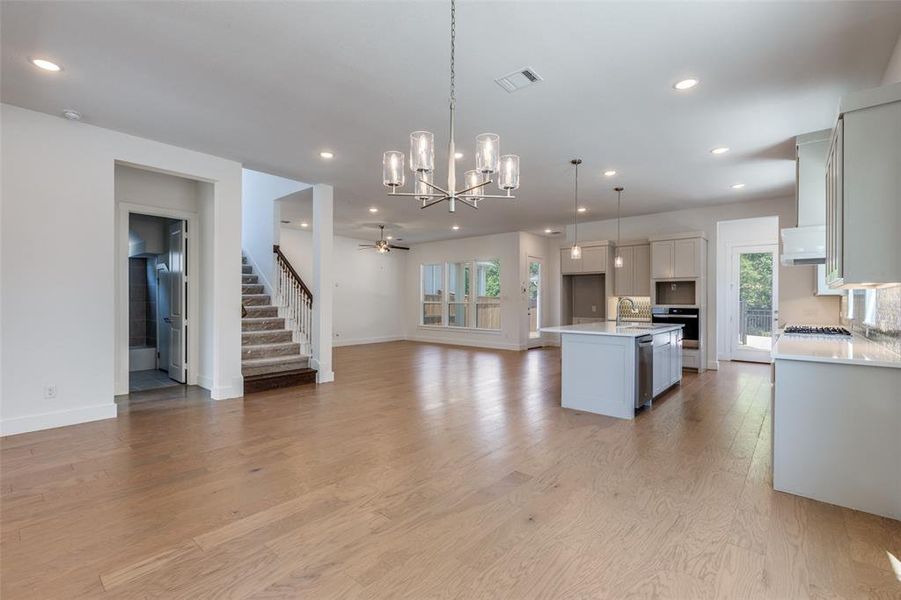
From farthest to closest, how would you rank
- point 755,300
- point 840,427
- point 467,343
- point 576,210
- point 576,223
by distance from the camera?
1. point 467,343
2. point 576,223
3. point 755,300
4. point 576,210
5. point 840,427

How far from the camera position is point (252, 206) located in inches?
309

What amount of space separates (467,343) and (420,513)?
27.8 ft

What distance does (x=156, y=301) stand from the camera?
703cm

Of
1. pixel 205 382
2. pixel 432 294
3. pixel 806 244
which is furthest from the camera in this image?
pixel 432 294

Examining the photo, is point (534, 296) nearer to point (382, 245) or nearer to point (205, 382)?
point (382, 245)

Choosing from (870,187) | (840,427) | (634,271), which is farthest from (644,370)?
(634,271)

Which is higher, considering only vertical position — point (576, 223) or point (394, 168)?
point (576, 223)

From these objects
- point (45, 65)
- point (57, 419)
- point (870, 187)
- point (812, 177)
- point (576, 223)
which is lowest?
point (57, 419)

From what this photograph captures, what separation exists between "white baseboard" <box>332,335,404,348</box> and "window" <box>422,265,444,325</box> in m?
0.97

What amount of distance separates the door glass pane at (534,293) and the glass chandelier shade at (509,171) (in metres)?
7.60

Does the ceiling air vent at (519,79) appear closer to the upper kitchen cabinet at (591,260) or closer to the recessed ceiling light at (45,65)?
the recessed ceiling light at (45,65)

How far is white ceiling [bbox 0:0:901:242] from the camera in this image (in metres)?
2.42

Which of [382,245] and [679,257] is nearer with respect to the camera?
[679,257]

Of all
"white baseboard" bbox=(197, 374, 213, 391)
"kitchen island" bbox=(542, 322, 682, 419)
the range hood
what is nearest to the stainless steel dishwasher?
"kitchen island" bbox=(542, 322, 682, 419)
